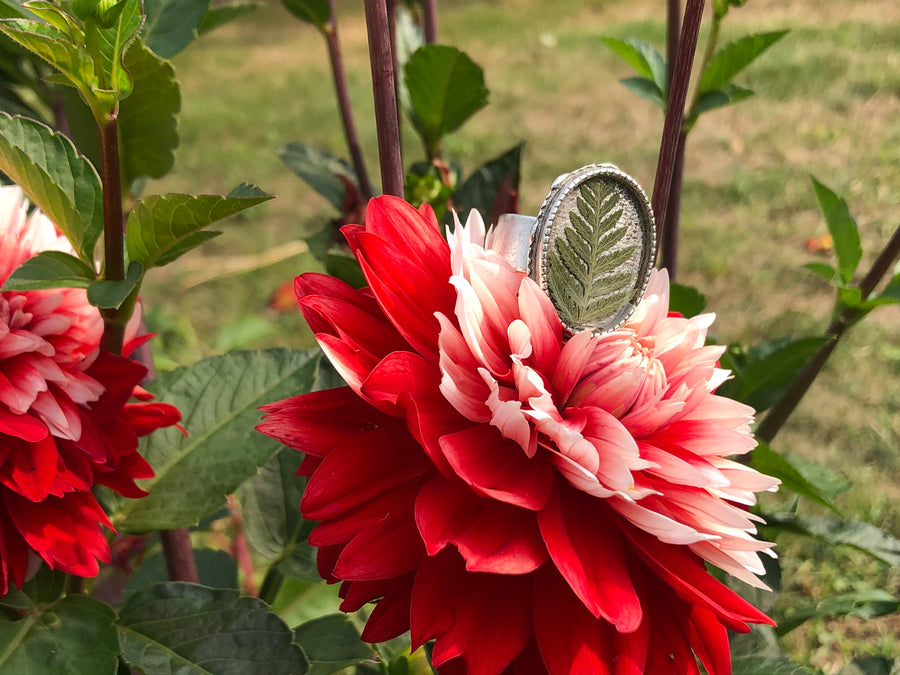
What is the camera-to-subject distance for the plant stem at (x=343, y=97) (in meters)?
0.67

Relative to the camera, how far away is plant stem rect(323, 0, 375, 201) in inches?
26.4

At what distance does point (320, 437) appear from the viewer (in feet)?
1.22

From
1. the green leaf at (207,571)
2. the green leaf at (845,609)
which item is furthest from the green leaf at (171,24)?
the green leaf at (845,609)

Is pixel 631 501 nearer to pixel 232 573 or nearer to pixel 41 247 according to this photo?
pixel 41 247

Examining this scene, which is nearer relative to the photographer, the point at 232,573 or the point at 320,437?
the point at 320,437

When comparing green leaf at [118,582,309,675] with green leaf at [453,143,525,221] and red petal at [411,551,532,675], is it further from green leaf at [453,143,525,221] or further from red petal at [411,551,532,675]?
green leaf at [453,143,525,221]

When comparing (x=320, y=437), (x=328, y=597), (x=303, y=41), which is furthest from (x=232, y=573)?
(x=303, y=41)

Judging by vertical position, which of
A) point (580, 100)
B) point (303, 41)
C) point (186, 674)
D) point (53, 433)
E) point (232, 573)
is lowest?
point (303, 41)

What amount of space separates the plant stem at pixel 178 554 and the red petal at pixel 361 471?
0.90 feet

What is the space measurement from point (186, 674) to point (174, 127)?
12.6 inches

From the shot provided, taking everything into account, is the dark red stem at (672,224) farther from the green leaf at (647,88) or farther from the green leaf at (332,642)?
the green leaf at (332,642)

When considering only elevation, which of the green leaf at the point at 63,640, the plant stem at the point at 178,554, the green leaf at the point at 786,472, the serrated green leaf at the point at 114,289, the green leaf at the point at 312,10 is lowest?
the plant stem at the point at 178,554

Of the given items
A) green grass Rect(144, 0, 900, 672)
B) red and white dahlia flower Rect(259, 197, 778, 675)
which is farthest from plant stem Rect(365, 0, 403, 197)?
green grass Rect(144, 0, 900, 672)

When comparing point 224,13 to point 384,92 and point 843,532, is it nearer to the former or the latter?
point 384,92
